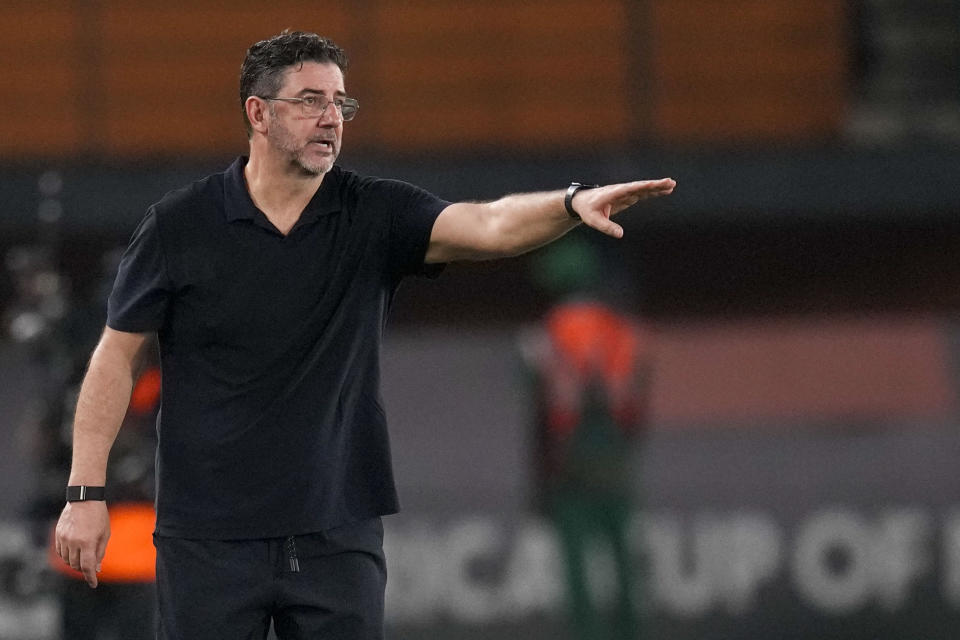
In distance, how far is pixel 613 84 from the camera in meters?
10.1

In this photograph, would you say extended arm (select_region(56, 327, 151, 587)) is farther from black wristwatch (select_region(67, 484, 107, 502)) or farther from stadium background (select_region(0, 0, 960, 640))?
stadium background (select_region(0, 0, 960, 640))

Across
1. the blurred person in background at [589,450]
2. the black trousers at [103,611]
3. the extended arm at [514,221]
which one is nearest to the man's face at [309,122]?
the extended arm at [514,221]

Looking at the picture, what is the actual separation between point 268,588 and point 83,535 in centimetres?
40

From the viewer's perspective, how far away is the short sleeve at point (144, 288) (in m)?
3.54

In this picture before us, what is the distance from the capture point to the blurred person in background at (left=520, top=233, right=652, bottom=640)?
8.45m

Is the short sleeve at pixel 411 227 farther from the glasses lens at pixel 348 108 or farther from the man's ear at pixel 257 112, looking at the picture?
the man's ear at pixel 257 112

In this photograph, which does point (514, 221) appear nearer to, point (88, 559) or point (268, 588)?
point (268, 588)

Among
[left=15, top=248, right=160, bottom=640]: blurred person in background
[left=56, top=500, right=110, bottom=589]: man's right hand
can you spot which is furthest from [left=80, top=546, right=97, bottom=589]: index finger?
[left=15, top=248, right=160, bottom=640]: blurred person in background

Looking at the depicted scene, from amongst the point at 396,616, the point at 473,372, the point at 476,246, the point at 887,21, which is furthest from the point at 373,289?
the point at 887,21

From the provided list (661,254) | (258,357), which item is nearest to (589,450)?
(661,254)

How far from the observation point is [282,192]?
3.64 m

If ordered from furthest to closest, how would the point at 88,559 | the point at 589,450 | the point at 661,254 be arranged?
the point at 661,254 < the point at 589,450 < the point at 88,559

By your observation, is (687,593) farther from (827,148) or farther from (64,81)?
(64,81)

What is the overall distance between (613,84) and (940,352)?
2.49 meters
